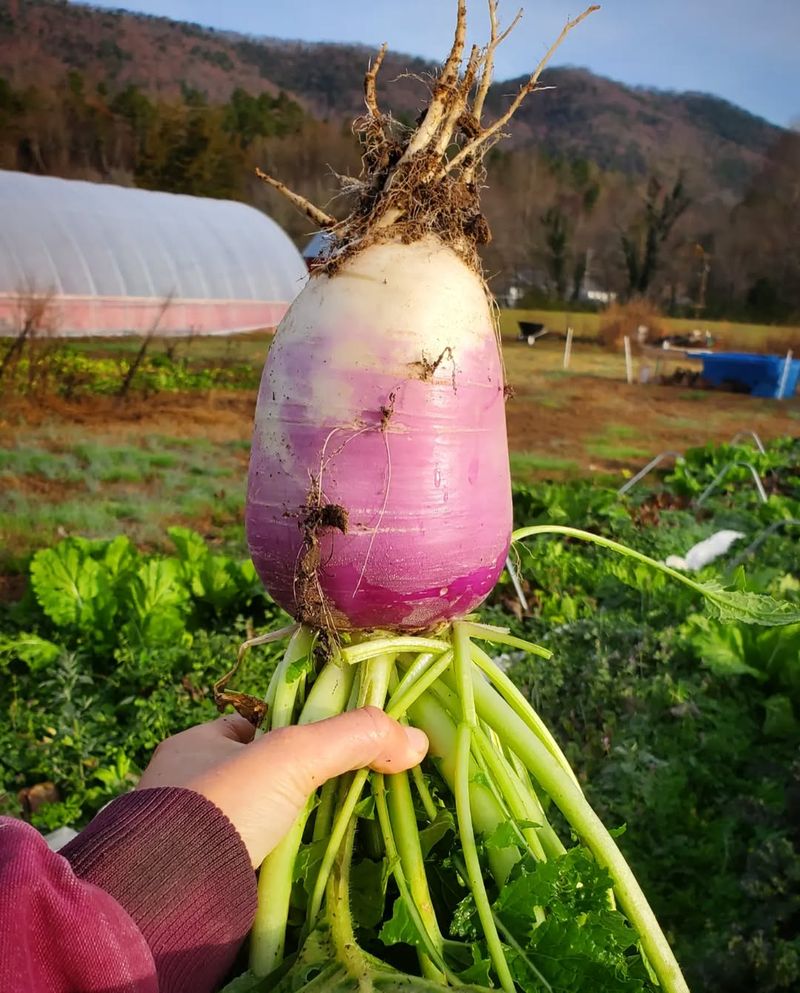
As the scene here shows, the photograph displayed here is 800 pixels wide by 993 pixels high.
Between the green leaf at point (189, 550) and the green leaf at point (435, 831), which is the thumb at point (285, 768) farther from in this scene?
the green leaf at point (189, 550)

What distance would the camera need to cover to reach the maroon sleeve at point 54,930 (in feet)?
2.98

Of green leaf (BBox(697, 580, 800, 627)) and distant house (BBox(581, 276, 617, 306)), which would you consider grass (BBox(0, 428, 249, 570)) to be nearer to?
green leaf (BBox(697, 580, 800, 627))

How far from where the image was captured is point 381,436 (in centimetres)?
141

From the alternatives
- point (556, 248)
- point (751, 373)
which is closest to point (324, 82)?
point (556, 248)

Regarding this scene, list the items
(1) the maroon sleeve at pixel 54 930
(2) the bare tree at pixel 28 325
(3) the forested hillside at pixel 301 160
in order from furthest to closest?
(3) the forested hillside at pixel 301 160 → (2) the bare tree at pixel 28 325 → (1) the maroon sleeve at pixel 54 930

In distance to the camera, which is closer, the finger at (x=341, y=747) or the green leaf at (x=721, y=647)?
the finger at (x=341, y=747)

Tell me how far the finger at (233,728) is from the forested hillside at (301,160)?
817 cm

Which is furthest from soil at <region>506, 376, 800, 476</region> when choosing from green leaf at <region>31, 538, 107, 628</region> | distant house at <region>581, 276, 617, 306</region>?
distant house at <region>581, 276, 617, 306</region>

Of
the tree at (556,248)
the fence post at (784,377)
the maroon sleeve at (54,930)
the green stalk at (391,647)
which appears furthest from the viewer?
the tree at (556,248)

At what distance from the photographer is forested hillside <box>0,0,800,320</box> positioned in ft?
66.0

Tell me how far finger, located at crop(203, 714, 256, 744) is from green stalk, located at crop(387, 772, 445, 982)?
32 cm

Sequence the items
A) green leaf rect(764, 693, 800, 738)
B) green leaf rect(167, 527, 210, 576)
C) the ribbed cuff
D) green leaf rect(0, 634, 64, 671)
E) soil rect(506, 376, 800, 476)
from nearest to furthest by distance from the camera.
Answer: the ribbed cuff → green leaf rect(764, 693, 800, 738) → green leaf rect(0, 634, 64, 671) → green leaf rect(167, 527, 210, 576) → soil rect(506, 376, 800, 476)

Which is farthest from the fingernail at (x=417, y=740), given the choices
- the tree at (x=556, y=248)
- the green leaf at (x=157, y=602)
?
the tree at (x=556, y=248)

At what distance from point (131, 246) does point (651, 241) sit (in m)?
26.5
